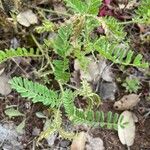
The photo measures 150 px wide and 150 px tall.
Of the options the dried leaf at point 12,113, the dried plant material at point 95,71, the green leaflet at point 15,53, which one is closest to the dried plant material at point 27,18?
the green leaflet at point 15,53

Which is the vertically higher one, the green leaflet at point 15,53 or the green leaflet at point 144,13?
the green leaflet at point 144,13

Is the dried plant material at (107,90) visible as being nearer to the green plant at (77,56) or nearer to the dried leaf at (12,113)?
the green plant at (77,56)

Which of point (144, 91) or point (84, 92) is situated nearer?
point (84, 92)

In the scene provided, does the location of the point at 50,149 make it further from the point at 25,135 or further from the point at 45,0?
the point at 45,0

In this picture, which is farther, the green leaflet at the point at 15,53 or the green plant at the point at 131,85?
the green plant at the point at 131,85

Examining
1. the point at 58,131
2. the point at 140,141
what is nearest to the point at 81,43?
the point at 58,131

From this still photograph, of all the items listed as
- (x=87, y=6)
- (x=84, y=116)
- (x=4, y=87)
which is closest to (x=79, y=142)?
(x=84, y=116)

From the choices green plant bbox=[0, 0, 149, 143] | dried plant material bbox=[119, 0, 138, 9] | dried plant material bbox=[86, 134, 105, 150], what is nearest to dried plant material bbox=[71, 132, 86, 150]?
dried plant material bbox=[86, 134, 105, 150]
